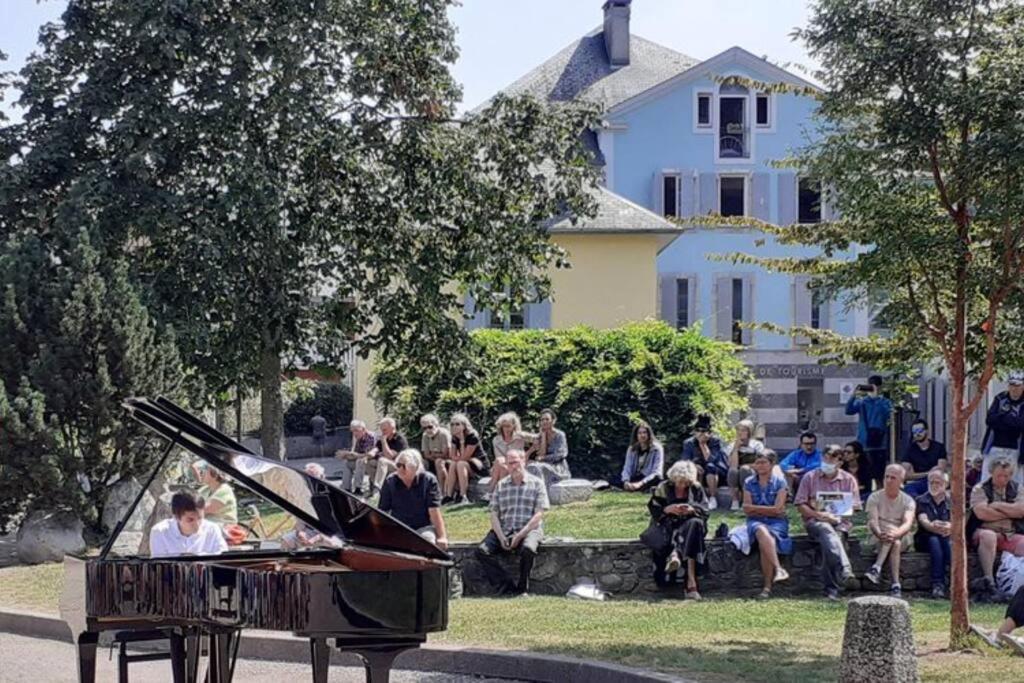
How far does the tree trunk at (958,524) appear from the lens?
40.5ft

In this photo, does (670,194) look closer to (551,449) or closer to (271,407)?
(271,407)

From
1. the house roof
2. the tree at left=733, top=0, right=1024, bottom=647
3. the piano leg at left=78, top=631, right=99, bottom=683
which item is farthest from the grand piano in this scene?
the house roof

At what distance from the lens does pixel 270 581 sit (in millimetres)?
8641

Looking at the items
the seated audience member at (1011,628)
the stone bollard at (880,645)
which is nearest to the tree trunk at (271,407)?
the seated audience member at (1011,628)

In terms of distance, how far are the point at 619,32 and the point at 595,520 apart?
3712 cm

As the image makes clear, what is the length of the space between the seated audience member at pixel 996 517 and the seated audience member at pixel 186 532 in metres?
9.17

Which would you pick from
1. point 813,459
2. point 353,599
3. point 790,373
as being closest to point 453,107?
point 813,459

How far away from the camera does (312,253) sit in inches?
974

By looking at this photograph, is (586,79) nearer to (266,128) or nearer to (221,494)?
(266,128)

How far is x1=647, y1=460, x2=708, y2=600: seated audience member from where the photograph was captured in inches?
651

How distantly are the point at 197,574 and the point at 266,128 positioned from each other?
15832mm

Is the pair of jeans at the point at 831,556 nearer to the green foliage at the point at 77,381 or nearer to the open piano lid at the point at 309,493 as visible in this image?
the open piano lid at the point at 309,493

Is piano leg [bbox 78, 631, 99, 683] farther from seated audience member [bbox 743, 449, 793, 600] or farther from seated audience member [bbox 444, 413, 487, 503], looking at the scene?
seated audience member [bbox 444, 413, 487, 503]

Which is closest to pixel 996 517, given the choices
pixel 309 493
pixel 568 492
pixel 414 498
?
pixel 414 498
